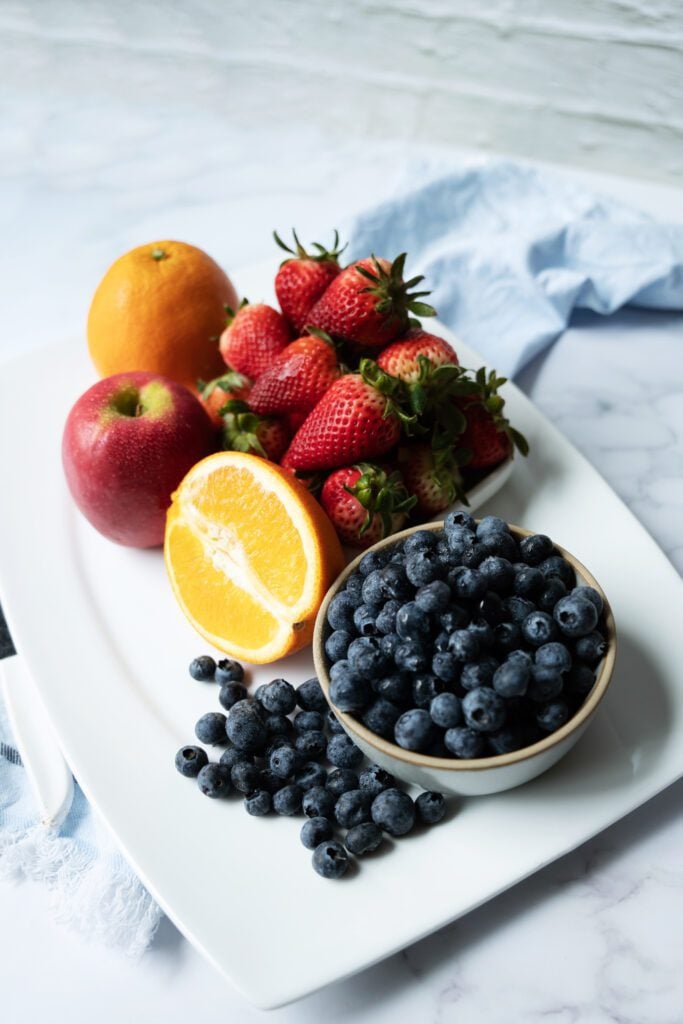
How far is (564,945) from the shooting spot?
106 cm

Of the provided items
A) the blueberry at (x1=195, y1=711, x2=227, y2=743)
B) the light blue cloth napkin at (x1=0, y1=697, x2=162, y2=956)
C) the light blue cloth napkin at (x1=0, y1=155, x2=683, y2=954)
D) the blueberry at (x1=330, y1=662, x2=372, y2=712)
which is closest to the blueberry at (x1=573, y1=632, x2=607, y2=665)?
the blueberry at (x1=330, y1=662, x2=372, y2=712)

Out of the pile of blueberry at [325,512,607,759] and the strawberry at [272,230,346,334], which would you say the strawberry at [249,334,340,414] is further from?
the pile of blueberry at [325,512,607,759]

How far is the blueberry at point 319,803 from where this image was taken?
3.60ft

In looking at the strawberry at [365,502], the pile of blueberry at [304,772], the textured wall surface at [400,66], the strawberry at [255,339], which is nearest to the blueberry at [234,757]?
the pile of blueberry at [304,772]

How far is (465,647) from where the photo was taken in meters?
0.99

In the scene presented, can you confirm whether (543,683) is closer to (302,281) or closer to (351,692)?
(351,692)

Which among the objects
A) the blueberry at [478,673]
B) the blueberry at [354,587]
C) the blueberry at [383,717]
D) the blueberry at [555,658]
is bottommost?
Answer: the blueberry at [383,717]

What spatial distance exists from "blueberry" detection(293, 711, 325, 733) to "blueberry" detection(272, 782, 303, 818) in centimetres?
8

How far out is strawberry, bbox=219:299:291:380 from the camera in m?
1.45

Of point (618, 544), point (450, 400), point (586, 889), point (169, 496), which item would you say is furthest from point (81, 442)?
point (586, 889)

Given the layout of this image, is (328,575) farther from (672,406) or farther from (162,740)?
(672,406)

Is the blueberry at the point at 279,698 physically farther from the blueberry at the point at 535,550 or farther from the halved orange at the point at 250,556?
the blueberry at the point at 535,550

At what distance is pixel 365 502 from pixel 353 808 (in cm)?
37

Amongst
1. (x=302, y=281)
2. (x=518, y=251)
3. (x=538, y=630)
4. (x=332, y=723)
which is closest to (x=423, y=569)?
(x=538, y=630)
